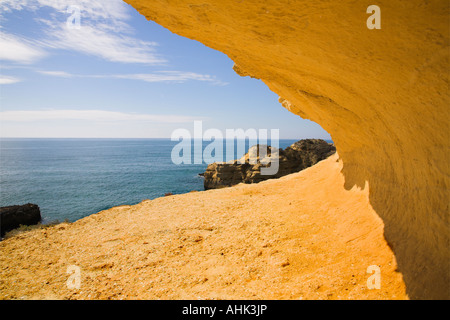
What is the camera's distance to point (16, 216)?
A: 66.5 feet

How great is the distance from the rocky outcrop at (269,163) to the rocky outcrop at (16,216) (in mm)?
19951

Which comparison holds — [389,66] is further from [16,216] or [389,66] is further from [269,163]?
[269,163]

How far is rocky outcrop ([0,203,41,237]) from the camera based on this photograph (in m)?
19.0

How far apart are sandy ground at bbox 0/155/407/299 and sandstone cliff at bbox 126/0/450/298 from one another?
663 mm

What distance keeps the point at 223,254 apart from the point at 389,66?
16.3 ft

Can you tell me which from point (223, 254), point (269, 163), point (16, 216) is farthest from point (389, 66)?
point (269, 163)

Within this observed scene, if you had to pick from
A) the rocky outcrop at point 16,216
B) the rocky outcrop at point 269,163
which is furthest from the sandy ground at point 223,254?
the rocky outcrop at point 269,163

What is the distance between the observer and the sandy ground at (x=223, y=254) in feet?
14.2

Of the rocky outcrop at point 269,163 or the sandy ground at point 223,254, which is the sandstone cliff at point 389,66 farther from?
the rocky outcrop at point 269,163

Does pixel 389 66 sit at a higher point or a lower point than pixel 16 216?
higher

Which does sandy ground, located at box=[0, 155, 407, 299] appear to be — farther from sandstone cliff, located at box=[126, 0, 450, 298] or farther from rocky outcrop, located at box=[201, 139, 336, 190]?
rocky outcrop, located at box=[201, 139, 336, 190]
